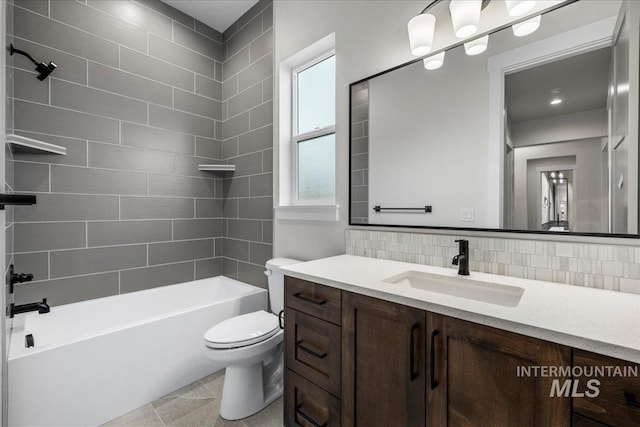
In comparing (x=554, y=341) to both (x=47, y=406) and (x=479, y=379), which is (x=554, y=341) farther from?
(x=47, y=406)

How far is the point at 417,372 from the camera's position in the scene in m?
0.94

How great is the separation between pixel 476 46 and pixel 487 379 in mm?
1356

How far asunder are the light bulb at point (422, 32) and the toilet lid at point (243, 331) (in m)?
1.73

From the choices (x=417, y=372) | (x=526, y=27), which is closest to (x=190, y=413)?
(x=417, y=372)

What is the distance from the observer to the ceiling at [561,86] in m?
1.06

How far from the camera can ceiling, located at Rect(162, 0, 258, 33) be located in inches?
97.9

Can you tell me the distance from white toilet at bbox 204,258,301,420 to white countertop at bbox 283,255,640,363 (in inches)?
23.8

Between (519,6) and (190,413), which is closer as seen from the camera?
(519,6)

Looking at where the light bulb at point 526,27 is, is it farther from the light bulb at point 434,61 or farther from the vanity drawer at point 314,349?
the vanity drawer at point 314,349

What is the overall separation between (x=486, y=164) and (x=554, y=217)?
0.33m

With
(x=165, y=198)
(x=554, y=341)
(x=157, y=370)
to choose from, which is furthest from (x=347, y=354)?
(x=165, y=198)

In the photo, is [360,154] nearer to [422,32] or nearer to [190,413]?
[422,32]

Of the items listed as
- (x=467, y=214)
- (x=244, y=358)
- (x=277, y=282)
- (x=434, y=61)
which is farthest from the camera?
(x=277, y=282)

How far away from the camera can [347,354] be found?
1.13m
